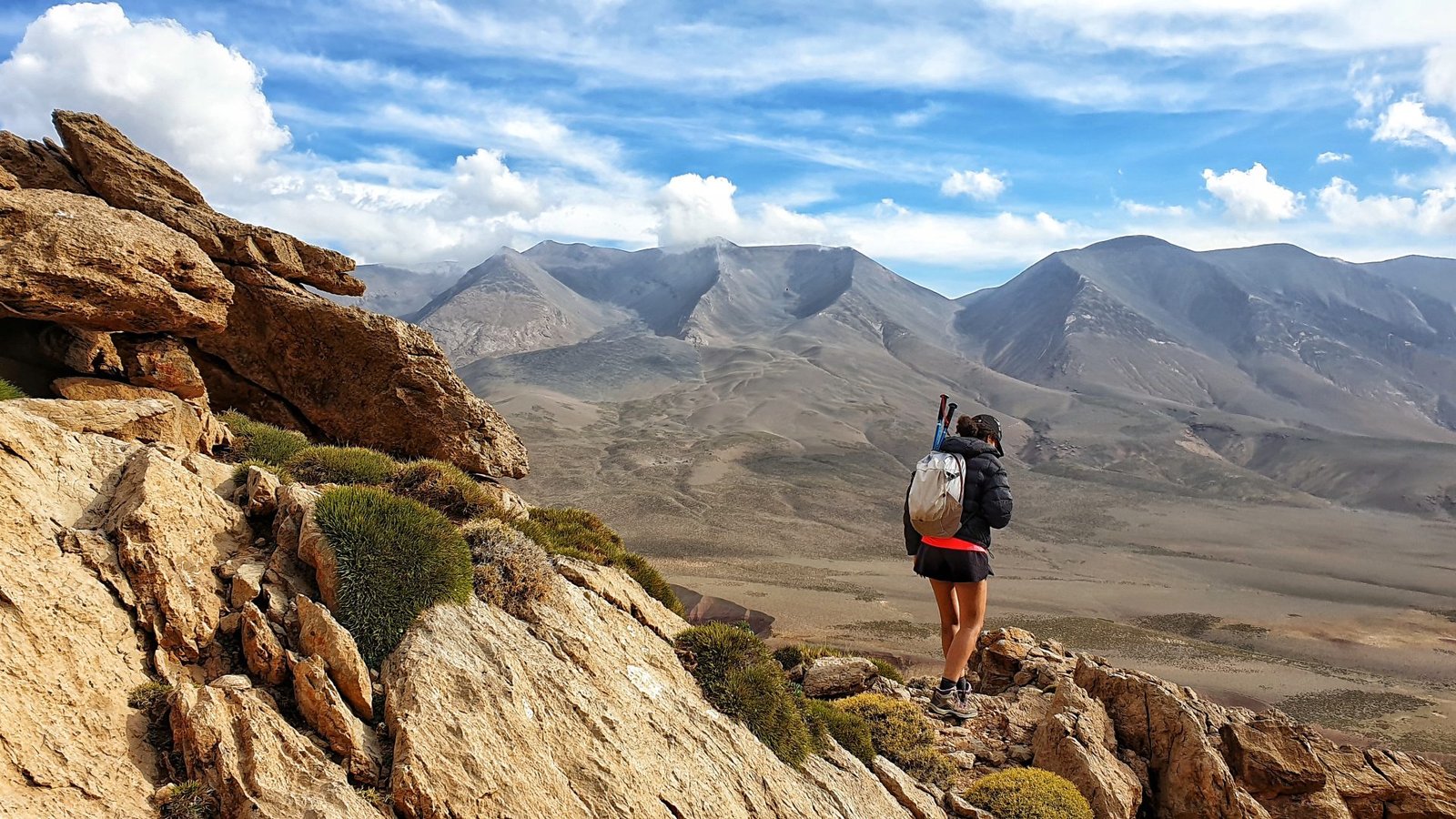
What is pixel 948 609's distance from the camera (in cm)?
821

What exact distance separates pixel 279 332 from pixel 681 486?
56.4m

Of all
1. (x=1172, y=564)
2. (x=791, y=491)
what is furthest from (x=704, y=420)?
(x=1172, y=564)

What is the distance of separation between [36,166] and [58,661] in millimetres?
8904

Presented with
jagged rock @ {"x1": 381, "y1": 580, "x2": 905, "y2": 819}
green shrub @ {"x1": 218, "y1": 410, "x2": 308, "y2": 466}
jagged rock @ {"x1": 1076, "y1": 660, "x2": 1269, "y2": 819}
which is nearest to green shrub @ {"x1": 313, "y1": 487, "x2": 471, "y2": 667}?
jagged rock @ {"x1": 381, "y1": 580, "x2": 905, "y2": 819}

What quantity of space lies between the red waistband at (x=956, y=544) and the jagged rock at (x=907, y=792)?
2.19m

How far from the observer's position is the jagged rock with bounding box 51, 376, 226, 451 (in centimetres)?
758

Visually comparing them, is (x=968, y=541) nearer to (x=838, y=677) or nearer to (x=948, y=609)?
(x=948, y=609)

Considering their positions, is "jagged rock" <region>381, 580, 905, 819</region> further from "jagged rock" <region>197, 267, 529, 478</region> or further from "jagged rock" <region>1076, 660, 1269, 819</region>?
"jagged rock" <region>197, 267, 529, 478</region>

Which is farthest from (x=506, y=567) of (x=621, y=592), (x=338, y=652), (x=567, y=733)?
(x=338, y=652)

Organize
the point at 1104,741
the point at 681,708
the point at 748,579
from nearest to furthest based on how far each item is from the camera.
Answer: the point at 681,708 → the point at 1104,741 → the point at 748,579

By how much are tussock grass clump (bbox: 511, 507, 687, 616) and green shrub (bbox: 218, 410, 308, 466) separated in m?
2.79

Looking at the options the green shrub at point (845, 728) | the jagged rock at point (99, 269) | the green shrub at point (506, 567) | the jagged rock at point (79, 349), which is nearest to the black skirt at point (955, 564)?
the green shrub at point (845, 728)

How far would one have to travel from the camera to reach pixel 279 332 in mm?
11484

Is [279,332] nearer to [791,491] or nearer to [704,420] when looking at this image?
[791,491]
